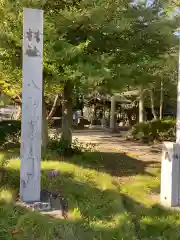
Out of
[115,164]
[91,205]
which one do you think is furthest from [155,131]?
[91,205]

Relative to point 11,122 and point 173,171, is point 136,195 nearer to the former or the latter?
point 173,171

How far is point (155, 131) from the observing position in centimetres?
1716

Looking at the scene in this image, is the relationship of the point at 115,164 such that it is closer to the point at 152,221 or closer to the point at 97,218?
the point at 152,221

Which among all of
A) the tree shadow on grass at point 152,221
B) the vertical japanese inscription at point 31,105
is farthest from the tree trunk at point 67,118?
A: the vertical japanese inscription at point 31,105

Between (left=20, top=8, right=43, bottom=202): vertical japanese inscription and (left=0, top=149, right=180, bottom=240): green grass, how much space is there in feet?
1.27

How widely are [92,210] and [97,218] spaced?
0.27 meters

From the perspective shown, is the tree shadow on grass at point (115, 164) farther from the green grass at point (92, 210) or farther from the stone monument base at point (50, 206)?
the stone monument base at point (50, 206)

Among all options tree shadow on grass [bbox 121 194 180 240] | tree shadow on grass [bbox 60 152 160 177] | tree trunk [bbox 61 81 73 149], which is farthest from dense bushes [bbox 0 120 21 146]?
tree shadow on grass [bbox 121 194 180 240]

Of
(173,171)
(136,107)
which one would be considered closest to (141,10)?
(173,171)

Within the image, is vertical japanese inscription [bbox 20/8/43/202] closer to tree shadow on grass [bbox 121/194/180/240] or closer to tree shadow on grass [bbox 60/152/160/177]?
tree shadow on grass [bbox 121/194/180/240]

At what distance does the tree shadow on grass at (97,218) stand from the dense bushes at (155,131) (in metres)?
10.2

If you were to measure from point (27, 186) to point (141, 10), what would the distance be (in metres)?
6.26

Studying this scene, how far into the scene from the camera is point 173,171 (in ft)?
21.3

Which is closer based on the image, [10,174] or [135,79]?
[10,174]
